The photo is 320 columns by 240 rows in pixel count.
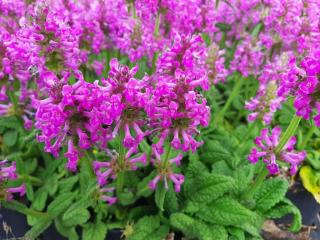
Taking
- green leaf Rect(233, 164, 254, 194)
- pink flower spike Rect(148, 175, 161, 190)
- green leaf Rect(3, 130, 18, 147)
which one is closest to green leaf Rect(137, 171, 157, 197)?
pink flower spike Rect(148, 175, 161, 190)

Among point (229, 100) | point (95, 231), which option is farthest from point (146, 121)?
point (229, 100)

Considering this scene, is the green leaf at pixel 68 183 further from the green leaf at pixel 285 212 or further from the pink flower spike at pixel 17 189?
the green leaf at pixel 285 212

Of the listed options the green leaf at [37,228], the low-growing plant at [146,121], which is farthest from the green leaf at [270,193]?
the green leaf at [37,228]

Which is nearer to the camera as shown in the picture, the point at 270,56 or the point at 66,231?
the point at 66,231

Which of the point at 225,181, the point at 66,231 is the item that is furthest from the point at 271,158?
the point at 66,231

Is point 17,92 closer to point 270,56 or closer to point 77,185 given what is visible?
point 77,185

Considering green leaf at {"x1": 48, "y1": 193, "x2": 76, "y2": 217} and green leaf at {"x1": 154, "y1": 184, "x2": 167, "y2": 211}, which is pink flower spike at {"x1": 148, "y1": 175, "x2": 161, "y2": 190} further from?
green leaf at {"x1": 48, "y1": 193, "x2": 76, "y2": 217}

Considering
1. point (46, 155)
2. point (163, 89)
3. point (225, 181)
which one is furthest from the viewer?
point (46, 155)
